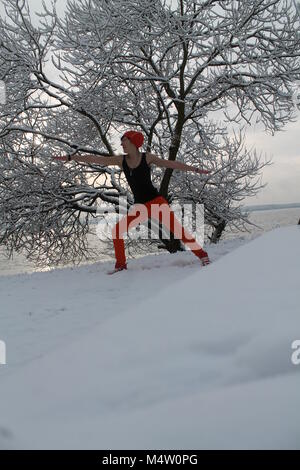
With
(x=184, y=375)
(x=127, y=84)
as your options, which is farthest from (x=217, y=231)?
(x=184, y=375)

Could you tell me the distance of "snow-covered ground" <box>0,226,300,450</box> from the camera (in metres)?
1.31

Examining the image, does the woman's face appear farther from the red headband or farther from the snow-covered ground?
the snow-covered ground

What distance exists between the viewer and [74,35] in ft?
29.8

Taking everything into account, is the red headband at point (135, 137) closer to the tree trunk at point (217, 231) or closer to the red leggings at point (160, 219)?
the red leggings at point (160, 219)

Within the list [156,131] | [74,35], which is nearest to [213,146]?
[156,131]

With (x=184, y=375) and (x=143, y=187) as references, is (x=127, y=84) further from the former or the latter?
(x=184, y=375)

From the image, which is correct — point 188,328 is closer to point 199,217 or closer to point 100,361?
point 100,361

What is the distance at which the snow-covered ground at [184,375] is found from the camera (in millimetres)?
1314

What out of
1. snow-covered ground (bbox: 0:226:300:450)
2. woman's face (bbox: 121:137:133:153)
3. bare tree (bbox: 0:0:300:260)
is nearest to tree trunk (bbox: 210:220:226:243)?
bare tree (bbox: 0:0:300:260)

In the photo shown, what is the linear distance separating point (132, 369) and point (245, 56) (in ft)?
28.2

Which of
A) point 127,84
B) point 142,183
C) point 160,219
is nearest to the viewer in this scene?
point 142,183

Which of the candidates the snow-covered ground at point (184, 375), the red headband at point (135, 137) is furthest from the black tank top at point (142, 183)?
the snow-covered ground at point (184, 375)

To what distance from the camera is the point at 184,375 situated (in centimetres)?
163

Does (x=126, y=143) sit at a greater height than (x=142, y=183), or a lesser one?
greater
